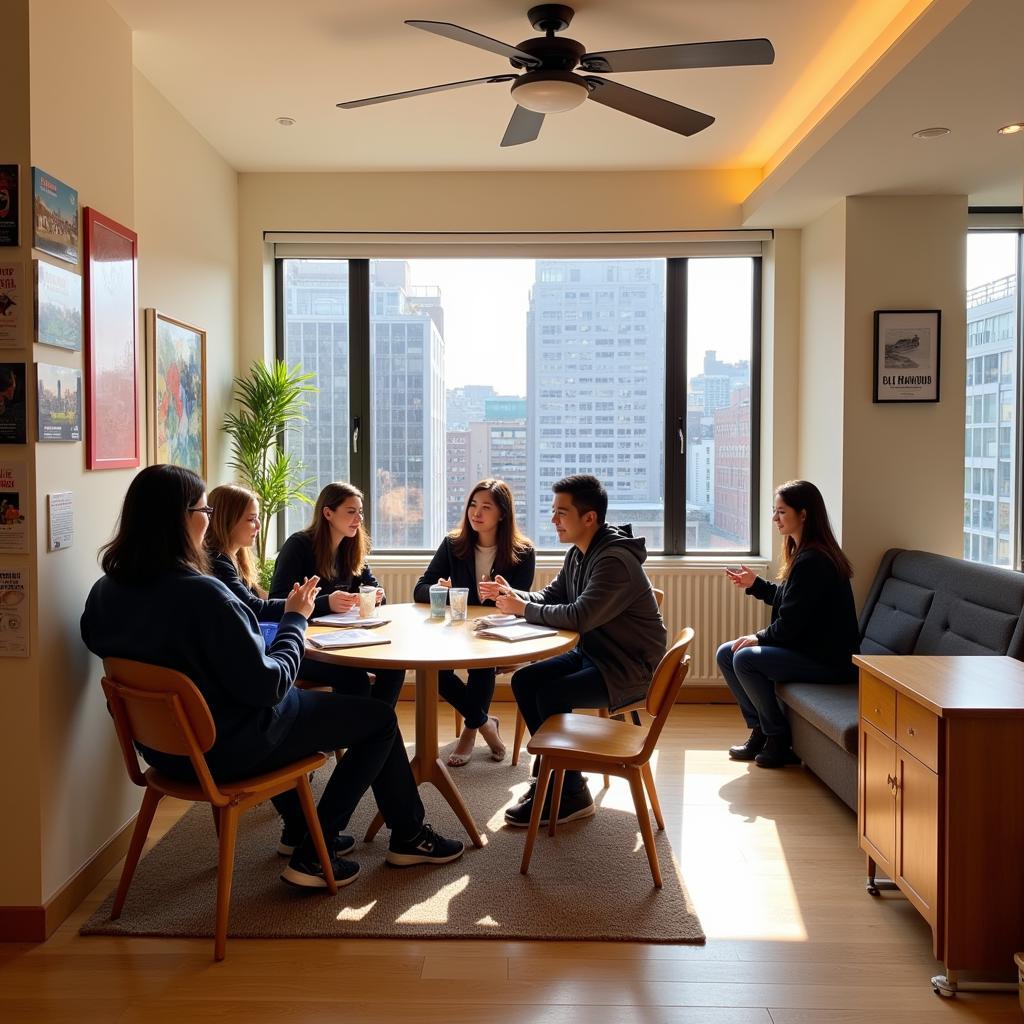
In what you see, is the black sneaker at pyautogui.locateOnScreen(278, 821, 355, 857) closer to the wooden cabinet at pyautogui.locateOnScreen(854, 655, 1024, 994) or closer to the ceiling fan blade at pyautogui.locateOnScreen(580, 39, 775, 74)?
the wooden cabinet at pyautogui.locateOnScreen(854, 655, 1024, 994)

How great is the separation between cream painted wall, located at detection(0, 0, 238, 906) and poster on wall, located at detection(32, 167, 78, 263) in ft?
0.18

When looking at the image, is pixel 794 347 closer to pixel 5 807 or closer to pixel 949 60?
pixel 949 60

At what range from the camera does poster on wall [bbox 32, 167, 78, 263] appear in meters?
2.46

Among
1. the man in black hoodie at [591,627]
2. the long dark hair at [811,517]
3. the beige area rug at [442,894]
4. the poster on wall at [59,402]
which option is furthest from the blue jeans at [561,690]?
the poster on wall at [59,402]

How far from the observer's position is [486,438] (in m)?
5.31

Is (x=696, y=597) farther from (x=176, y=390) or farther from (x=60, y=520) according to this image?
(x=60, y=520)

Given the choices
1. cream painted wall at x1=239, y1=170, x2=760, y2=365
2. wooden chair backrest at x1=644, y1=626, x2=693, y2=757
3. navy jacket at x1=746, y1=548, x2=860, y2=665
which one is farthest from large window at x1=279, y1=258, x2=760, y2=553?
wooden chair backrest at x1=644, y1=626, x2=693, y2=757

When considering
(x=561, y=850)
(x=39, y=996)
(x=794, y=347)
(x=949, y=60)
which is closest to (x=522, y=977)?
(x=561, y=850)

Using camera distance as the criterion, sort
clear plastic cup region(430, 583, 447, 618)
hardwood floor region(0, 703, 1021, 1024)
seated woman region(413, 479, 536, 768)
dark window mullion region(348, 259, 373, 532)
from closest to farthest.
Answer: hardwood floor region(0, 703, 1021, 1024) → clear plastic cup region(430, 583, 447, 618) → seated woman region(413, 479, 536, 768) → dark window mullion region(348, 259, 373, 532)

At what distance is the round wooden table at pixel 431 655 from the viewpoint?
8.82 ft

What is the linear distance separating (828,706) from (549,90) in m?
2.46

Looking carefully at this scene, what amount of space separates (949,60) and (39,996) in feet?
12.2

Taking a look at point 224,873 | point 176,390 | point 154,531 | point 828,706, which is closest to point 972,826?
point 828,706

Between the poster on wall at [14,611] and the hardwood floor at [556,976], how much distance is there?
2.74 ft
